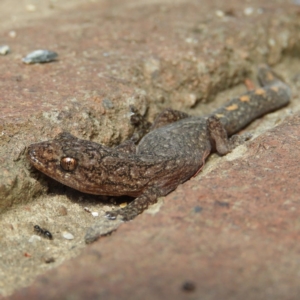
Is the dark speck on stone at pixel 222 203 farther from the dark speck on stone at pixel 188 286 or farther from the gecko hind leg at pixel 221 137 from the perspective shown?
the gecko hind leg at pixel 221 137

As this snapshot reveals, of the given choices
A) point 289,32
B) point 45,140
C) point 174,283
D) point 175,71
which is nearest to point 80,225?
point 45,140

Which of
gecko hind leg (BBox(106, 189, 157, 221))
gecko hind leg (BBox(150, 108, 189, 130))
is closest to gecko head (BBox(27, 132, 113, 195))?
gecko hind leg (BBox(106, 189, 157, 221))

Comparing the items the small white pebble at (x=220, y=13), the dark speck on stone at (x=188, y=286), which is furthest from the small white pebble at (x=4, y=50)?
the dark speck on stone at (x=188, y=286)

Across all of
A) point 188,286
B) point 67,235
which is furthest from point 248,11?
point 188,286

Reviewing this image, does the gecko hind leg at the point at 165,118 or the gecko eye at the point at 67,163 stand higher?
the gecko eye at the point at 67,163

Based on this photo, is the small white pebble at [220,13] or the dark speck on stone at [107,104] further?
the small white pebble at [220,13]

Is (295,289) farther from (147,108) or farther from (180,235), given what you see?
(147,108)

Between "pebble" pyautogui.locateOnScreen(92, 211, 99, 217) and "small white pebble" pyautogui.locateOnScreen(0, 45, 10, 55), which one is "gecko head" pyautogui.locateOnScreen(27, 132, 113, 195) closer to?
"pebble" pyautogui.locateOnScreen(92, 211, 99, 217)

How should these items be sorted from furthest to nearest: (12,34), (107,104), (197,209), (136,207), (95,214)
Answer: (12,34)
(107,104)
(95,214)
(136,207)
(197,209)

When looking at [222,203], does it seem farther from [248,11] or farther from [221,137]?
[248,11]
